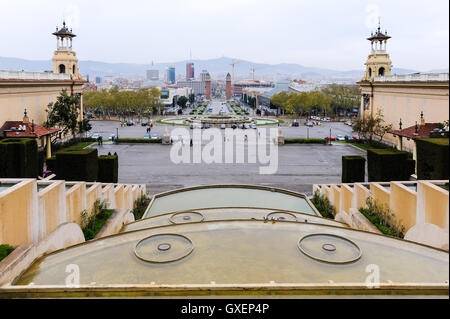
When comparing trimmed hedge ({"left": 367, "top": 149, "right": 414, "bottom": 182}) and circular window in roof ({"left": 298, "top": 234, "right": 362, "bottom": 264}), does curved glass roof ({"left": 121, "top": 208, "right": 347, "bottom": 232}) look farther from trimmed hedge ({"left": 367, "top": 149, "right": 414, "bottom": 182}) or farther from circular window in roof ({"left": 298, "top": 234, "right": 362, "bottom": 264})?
trimmed hedge ({"left": 367, "top": 149, "right": 414, "bottom": 182})

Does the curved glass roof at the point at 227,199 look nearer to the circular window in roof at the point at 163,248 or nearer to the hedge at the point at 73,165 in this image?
the hedge at the point at 73,165

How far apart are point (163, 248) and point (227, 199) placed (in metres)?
12.8

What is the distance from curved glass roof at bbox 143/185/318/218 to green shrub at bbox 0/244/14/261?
10.1 meters

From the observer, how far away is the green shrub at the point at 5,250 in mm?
8630

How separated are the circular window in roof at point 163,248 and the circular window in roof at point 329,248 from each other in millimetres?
2496

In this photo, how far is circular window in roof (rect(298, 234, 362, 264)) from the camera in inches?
317


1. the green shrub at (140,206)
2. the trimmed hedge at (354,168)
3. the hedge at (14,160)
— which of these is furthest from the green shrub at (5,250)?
the trimmed hedge at (354,168)

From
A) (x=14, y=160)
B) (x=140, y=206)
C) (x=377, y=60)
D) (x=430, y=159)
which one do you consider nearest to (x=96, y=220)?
(x=14, y=160)

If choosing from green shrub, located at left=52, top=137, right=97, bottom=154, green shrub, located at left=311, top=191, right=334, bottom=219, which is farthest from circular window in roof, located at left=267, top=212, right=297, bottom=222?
green shrub, located at left=52, top=137, right=97, bottom=154

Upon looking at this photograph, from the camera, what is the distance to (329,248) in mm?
8609

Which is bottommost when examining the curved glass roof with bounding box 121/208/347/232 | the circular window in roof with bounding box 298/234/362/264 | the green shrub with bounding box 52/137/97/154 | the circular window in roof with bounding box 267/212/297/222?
the curved glass roof with bounding box 121/208/347/232

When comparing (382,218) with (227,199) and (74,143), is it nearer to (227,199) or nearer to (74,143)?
(227,199)
